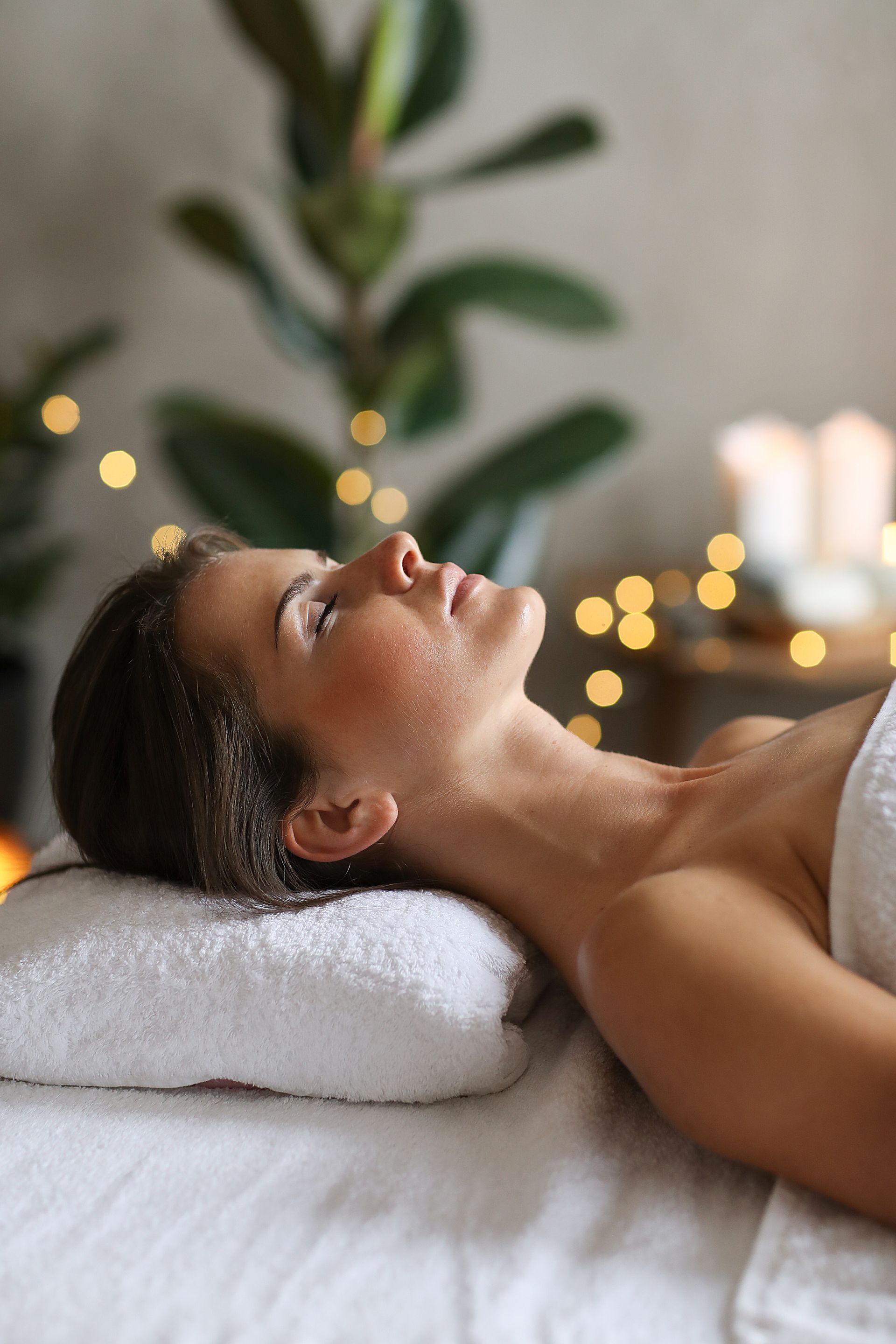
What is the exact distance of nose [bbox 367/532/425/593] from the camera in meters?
0.97

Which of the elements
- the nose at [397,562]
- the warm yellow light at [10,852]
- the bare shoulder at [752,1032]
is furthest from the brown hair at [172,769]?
the warm yellow light at [10,852]

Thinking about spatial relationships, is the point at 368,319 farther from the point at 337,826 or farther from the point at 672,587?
the point at 337,826

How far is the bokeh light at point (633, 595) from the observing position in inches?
84.1

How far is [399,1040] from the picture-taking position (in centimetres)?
77

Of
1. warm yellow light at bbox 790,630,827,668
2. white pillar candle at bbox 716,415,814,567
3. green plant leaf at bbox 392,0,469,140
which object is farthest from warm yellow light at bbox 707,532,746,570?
green plant leaf at bbox 392,0,469,140

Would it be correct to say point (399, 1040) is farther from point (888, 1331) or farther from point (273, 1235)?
point (888, 1331)

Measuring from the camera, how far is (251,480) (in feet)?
6.66

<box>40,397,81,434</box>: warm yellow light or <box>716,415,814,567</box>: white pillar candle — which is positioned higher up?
<box>40,397,81,434</box>: warm yellow light

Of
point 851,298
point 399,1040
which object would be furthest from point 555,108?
point 399,1040

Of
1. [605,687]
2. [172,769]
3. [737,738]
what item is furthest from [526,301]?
[172,769]

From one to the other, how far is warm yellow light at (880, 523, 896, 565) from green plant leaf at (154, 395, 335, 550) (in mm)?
1015

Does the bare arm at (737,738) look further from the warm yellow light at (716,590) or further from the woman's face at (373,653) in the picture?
the warm yellow light at (716,590)

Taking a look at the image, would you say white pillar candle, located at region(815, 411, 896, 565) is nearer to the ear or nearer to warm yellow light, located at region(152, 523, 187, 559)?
warm yellow light, located at region(152, 523, 187, 559)

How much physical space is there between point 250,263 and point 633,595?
0.95 metres
